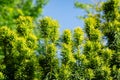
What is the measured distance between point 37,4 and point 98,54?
32.3 feet

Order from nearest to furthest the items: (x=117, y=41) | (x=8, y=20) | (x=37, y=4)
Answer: (x=117, y=41) → (x=8, y=20) → (x=37, y=4)

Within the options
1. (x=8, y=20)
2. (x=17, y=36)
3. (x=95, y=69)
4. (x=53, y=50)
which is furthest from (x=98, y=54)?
(x=8, y=20)

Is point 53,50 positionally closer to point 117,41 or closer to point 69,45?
point 69,45

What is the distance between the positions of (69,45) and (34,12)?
31.4 ft

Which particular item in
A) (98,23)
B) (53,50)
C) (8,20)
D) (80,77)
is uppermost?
(8,20)

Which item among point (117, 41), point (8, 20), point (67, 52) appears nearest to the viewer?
point (67, 52)

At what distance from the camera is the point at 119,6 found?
12.6m

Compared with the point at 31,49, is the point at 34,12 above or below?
above

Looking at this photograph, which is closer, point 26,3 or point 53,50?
point 53,50

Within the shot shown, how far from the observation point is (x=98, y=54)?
11.4m

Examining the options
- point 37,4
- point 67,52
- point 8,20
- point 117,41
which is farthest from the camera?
point 37,4

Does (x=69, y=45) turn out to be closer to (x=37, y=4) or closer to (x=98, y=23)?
(x=98, y=23)

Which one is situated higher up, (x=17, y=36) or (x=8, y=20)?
(x=8, y=20)

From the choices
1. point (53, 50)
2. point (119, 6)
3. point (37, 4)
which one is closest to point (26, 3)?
point (37, 4)
